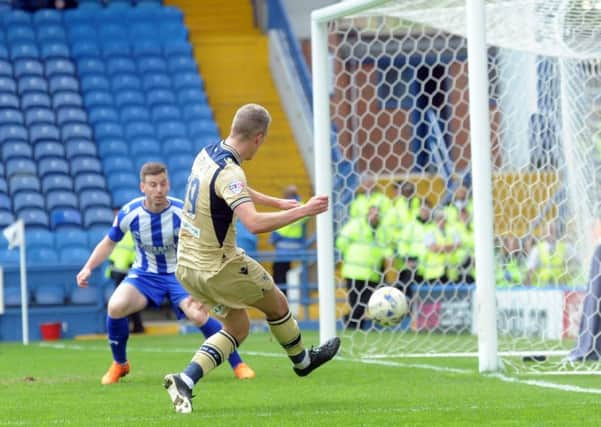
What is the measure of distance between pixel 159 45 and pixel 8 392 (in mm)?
15607

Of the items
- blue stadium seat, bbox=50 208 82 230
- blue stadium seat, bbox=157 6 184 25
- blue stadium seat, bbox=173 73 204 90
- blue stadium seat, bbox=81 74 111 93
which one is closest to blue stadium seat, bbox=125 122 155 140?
blue stadium seat, bbox=81 74 111 93

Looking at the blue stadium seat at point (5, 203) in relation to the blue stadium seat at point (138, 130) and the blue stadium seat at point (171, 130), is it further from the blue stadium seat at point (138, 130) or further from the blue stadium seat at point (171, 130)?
the blue stadium seat at point (171, 130)

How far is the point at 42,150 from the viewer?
21000mm

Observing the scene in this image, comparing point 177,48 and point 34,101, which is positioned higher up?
point 177,48

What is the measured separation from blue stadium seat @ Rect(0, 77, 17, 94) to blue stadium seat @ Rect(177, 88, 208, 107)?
8.93 ft

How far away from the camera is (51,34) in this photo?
23703mm

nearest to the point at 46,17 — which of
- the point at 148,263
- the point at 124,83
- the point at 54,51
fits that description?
the point at 54,51

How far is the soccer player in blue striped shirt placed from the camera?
9.74 metres

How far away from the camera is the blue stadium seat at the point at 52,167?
2066 cm

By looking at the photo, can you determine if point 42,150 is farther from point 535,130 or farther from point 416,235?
point 535,130

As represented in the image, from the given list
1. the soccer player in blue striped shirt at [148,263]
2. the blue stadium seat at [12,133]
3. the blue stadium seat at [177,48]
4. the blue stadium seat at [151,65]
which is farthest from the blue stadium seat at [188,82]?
the soccer player in blue striped shirt at [148,263]

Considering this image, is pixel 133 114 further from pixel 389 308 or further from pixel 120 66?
pixel 389 308

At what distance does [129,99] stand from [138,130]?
94 centimetres

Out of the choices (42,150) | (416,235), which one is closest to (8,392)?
(416,235)
